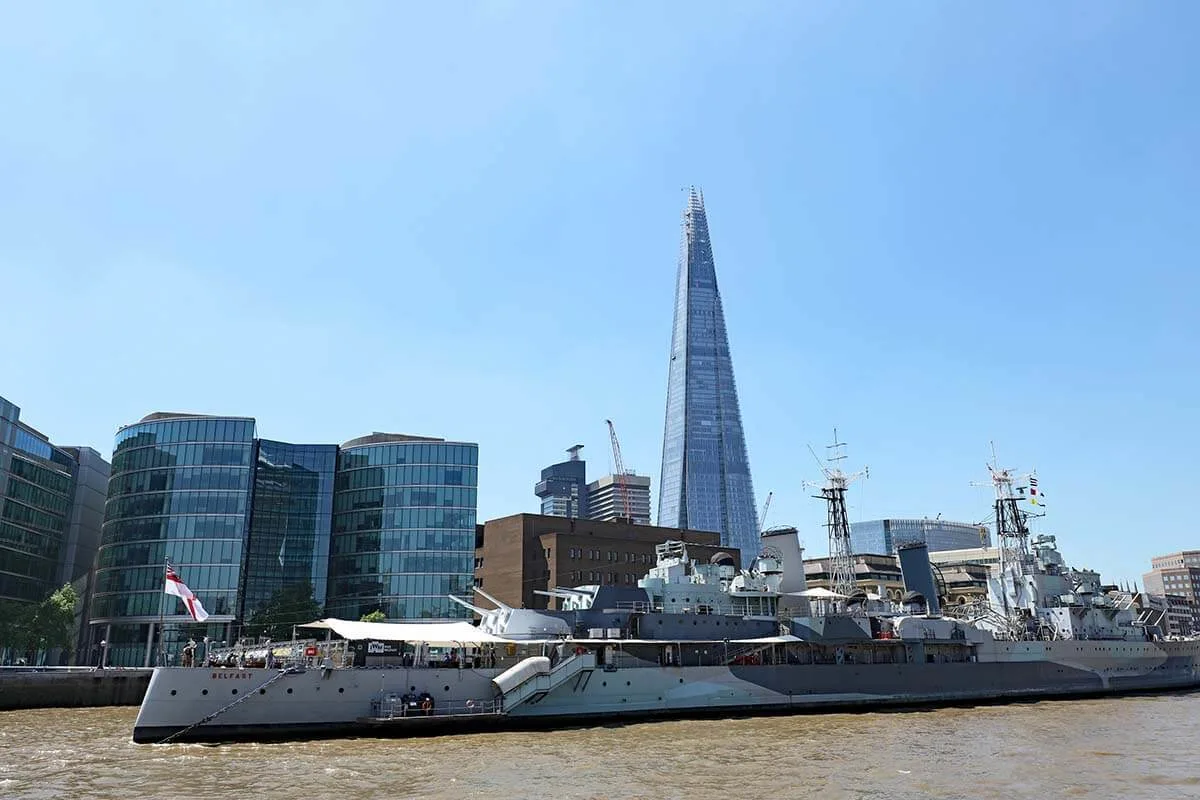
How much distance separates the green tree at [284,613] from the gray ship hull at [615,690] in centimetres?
4664

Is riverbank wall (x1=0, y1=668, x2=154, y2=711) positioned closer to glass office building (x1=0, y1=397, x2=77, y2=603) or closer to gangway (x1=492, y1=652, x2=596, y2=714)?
gangway (x1=492, y1=652, x2=596, y2=714)

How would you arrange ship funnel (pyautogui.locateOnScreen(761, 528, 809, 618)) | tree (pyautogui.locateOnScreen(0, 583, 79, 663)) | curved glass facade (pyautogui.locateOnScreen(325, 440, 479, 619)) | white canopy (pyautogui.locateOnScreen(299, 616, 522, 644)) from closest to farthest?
1. white canopy (pyautogui.locateOnScreen(299, 616, 522, 644))
2. ship funnel (pyautogui.locateOnScreen(761, 528, 809, 618))
3. tree (pyautogui.locateOnScreen(0, 583, 79, 663))
4. curved glass facade (pyautogui.locateOnScreen(325, 440, 479, 619))

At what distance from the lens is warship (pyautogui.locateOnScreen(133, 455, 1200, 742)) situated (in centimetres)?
3388

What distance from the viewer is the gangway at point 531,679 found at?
3694 centimetres

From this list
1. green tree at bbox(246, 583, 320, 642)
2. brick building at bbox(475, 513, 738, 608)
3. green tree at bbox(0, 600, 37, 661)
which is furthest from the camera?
brick building at bbox(475, 513, 738, 608)

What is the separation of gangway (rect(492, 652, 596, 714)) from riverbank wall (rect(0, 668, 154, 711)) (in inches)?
1106

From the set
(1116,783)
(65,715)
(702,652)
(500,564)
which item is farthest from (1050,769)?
(500,564)

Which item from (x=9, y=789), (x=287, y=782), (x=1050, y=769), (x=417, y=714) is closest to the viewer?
(x=9, y=789)

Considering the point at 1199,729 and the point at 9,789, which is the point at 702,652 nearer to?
the point at 1199,729

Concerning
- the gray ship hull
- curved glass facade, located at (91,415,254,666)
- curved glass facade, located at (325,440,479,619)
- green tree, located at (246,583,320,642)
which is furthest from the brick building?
the gray ship hull

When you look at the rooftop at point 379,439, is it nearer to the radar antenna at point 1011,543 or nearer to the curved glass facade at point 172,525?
the curved glass facade at point 172,525

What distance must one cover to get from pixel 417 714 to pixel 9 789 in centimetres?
1502

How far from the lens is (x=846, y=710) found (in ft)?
151

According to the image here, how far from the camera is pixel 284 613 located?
8075cm
